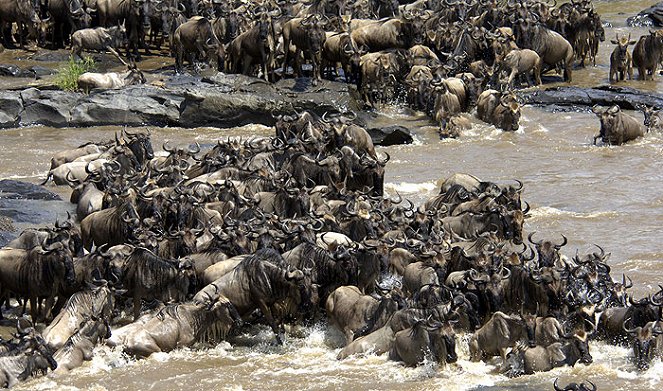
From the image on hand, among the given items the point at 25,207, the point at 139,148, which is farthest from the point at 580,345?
the point at 139,148

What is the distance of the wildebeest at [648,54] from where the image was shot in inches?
997

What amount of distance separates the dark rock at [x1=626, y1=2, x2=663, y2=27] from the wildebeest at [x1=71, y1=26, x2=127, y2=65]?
46.4 feet

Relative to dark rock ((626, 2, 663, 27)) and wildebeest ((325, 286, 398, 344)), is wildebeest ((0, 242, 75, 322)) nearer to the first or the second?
wildebeest ((325, 286, 398, 344))

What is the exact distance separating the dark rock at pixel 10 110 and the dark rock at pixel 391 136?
6944 mm

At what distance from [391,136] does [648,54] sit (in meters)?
7.15

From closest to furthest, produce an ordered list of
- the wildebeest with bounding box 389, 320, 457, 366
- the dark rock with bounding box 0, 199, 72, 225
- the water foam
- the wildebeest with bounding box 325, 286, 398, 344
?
the wildebeest with bounding box 389, 320, 457, 366, the wildebeest with bounding box 325, 286, 398, 344, the dark rock with bounding box 0, 199, 72, 225, the water foam

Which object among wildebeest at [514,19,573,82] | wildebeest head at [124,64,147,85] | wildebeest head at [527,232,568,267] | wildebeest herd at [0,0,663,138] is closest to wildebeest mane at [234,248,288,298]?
wildebeest head at [527,232,568,267]

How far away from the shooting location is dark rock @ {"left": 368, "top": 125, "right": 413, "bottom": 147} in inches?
853

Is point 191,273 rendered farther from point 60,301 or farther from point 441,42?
point 441,42

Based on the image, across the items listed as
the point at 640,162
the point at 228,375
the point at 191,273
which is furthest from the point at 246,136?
the point at 228,375

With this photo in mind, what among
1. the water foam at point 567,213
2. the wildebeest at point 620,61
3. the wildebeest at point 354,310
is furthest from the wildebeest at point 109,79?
the wildebeest at point 354,310

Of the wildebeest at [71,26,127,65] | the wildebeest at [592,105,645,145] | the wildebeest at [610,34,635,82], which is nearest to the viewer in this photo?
the wildebeest at [592,105,645,145]

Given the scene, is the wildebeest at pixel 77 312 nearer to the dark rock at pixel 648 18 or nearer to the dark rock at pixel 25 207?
the dark rock at pixel 25 207

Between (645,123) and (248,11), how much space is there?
9.06 m
